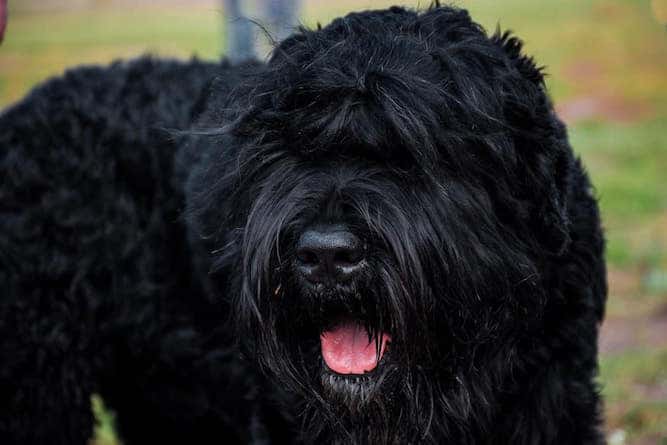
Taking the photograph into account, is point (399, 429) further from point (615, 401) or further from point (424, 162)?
point (615, 401)

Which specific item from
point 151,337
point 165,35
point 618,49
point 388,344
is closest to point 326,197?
point 388,344

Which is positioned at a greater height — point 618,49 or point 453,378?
point 618,49

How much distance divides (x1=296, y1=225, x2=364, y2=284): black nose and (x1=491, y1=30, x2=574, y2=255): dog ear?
0.73 m

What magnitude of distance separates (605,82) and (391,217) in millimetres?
20170

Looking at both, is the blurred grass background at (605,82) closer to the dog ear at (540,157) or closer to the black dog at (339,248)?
the dog ear at (540,157)

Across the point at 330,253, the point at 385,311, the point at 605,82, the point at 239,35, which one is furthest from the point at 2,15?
the point at 605,82

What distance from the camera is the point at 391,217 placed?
10.2 feet

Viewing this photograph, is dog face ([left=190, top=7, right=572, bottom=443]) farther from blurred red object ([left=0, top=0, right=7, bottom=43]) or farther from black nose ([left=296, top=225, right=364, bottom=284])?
blurred red object ([left=0, top=0, right=7, bottom=43])

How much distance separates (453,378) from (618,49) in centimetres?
2450

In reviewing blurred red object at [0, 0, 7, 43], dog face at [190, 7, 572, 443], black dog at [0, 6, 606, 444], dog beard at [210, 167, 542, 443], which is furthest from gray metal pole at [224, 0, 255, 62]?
dog beard at [210, 167, 542, 443]

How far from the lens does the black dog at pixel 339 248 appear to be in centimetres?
320

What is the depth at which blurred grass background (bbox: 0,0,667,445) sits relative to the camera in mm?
6410

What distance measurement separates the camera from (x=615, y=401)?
6055 mm

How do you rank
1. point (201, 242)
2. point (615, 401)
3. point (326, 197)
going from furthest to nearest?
1. point (615, 401)
2. point (201, 242)
3. point (326, 197)
